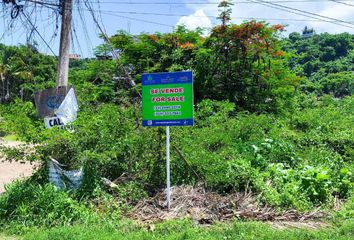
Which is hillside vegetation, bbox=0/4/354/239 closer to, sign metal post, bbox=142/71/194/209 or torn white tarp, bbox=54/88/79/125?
torn white tarp, bbox=54/88/79/125

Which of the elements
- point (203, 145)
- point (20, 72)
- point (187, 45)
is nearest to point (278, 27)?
point (187, 45)

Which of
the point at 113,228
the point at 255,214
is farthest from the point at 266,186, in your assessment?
the point at 113,228

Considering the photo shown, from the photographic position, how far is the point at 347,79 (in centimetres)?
5144

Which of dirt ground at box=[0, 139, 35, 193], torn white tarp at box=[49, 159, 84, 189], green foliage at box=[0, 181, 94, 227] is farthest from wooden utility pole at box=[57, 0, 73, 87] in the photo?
dirt ground at box=[0, 139, 35, 193]

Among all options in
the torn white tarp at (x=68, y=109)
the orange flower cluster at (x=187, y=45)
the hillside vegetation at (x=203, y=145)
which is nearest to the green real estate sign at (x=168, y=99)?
the hillside vegetation at (x=203, y=145)

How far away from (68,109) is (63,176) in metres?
1.54

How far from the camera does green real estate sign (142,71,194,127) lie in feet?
22.6

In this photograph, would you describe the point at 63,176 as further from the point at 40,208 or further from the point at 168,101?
the point at 168,101

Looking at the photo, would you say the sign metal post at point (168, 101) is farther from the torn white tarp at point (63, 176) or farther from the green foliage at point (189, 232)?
the torn white tarp at point (63, 176)

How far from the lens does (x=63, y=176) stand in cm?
698

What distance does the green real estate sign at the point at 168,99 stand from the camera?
6879 millimetres

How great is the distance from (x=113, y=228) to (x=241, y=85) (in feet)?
27.2

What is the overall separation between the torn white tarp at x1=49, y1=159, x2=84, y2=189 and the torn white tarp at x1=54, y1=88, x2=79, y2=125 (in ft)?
3.44

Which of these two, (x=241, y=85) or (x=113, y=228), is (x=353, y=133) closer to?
(x=241, y=85)
